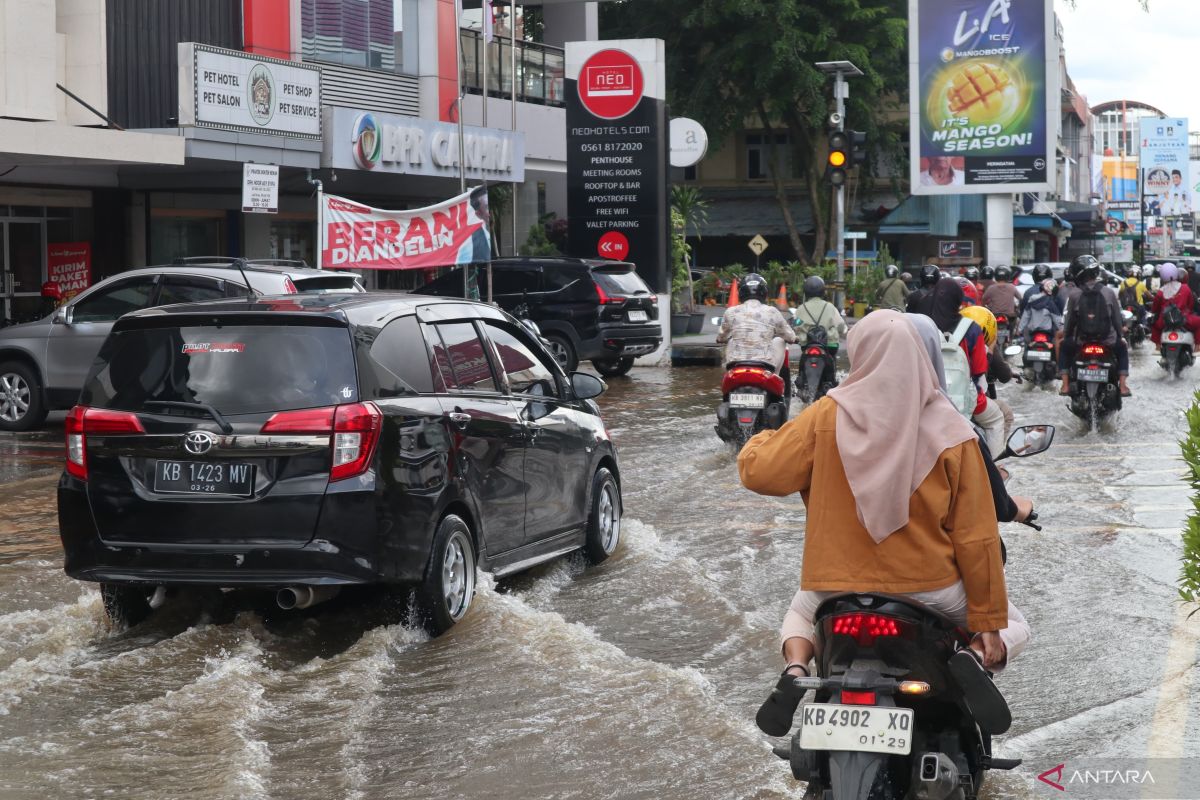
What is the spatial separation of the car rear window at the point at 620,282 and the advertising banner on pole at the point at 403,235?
121 inches

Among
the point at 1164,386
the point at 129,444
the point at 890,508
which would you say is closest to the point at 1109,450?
the point at 1164,386

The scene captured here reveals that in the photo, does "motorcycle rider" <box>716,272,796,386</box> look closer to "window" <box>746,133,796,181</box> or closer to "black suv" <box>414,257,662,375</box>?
"black suv" <box>414,257,662,375</box>

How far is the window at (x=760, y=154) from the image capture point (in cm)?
5950

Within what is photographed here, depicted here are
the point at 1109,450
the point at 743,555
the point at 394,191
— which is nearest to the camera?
the point at 743,555

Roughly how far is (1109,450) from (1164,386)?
25.7 feet

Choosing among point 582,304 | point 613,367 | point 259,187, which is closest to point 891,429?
point 259,187

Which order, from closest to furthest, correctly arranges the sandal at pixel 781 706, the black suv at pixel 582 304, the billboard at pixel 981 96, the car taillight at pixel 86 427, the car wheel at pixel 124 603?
the sandal at pixel 781 706 → the car taillight at pixel 86 427 → the car wheel at pixel 124 603 → the black suv at pixel 582 304 → the billboard at pixel 981 96

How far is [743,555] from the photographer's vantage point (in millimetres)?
9797

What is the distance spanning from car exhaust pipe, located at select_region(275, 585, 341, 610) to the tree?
1702 inches

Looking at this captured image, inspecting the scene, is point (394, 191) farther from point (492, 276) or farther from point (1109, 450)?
point (1109, 450)

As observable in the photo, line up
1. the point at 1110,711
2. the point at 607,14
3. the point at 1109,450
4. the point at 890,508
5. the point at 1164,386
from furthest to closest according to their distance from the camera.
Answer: the point at 607,14 → the point at 1164,386 → the point at 1109,450 → the point at 1110,711 → the point at 890,508

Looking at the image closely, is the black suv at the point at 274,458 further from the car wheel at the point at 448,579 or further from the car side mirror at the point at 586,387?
the car side mirror at the point at 586,387

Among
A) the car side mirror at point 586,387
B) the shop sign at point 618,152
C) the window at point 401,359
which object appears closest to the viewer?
the window at point 401,359

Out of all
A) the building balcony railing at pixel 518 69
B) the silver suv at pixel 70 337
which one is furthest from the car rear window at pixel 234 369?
the building balcony railing at pixel 518 69
